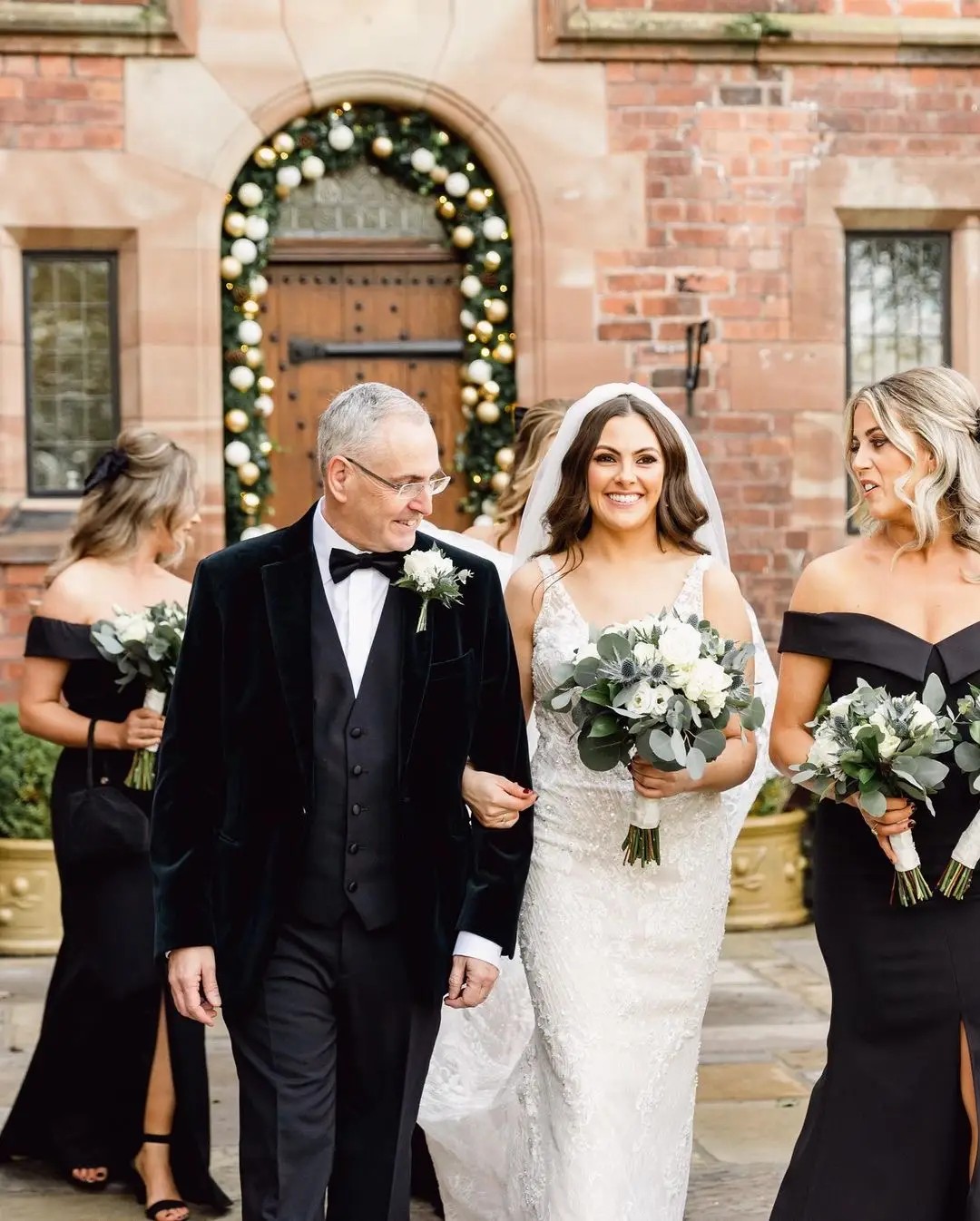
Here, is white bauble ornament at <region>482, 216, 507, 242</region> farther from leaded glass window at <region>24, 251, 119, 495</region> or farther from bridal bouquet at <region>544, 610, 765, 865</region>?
bridal bouquet at <region>544, 610, 765, 865</region>

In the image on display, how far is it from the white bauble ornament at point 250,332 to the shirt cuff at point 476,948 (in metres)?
6.62

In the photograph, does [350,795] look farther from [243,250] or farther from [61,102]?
[61,102]

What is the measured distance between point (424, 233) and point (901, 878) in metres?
7.03

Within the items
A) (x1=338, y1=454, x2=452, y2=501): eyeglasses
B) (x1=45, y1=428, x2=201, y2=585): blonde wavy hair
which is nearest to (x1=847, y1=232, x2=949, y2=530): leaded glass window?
(x1=45, y1=428, x2=201, y2=585): blonde wavy hair

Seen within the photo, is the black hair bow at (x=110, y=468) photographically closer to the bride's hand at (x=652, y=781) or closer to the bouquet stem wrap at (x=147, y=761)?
the bouquet stem wrap at (x=147, y=761)

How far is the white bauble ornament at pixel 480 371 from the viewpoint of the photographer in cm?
1028

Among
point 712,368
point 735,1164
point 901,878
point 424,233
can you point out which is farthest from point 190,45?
point 901,878

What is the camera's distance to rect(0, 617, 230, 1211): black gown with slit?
5410mm

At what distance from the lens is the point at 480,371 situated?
33.7 feet

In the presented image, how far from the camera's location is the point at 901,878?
13.3 ft

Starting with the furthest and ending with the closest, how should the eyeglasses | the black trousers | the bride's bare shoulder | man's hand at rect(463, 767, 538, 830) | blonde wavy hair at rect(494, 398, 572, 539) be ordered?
blonde wavy hair at rect(494, 398, 572, 539)
the bride's bare shoulder
man's hand at rect(463, 767, 538, 830)
the eyeglasses
the black trousers

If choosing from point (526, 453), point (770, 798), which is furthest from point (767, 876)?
point (526, 453)

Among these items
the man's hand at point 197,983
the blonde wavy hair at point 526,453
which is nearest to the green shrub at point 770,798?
the blonde wavy hair at point 526,453

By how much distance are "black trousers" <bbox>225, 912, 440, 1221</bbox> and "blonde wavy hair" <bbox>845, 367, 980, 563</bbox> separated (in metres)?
1.48
